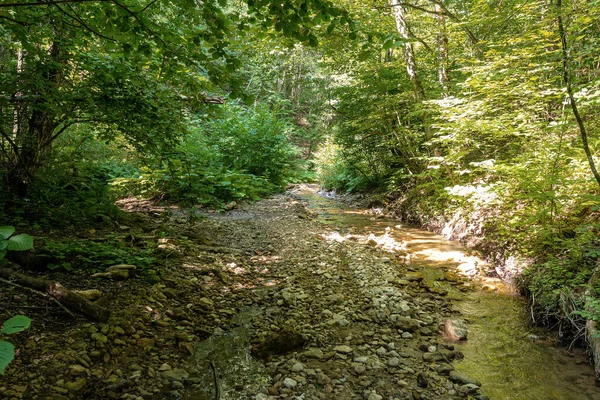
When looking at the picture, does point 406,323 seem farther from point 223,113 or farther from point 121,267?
point 121,267

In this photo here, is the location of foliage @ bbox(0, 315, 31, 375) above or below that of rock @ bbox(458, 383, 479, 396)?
above

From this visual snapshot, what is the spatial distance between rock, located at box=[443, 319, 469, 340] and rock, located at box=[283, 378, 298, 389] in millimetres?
1913

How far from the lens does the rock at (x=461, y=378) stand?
2.77 metres

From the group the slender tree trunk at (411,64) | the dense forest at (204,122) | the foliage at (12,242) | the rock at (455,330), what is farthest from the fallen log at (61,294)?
the slender tree trunk at (411,64)

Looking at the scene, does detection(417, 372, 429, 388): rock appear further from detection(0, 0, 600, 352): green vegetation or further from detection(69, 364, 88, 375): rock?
detection(69, 364, 88, 375): rock

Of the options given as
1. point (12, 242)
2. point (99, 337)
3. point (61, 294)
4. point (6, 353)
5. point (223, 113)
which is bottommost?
point (99, 337)

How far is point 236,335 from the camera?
334cm

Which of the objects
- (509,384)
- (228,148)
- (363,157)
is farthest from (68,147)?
(363,157)

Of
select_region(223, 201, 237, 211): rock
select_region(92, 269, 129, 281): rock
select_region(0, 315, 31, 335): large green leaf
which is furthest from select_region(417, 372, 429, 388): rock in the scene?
select_region(223, 201, 237, 211): rock

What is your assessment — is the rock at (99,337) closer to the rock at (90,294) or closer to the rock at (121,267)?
the rock at (90,294)

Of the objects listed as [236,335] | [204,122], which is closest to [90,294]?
[236,335]

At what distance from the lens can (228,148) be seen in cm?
1527

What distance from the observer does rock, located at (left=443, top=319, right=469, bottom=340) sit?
11.6 feet

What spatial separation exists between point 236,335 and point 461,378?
2.16m
